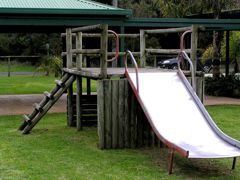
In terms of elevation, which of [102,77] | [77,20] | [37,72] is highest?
[77,20]

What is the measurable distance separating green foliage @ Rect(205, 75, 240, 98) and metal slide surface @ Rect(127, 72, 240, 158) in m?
10.8

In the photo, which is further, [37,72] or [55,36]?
[55,36]

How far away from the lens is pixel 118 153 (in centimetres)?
877

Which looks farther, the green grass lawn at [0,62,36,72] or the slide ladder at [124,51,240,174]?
the green grass lawn at [0,62,36,72]

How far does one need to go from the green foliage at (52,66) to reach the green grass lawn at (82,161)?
1928 centimetres

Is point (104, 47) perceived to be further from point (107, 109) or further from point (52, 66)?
point (52, 66)

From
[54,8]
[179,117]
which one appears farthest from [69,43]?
[179,117]

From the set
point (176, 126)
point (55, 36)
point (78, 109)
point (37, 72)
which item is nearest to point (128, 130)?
point (176, 126)

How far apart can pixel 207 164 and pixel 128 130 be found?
5.80 feet

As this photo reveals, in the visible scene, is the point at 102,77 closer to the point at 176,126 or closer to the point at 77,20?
the point at 176,126

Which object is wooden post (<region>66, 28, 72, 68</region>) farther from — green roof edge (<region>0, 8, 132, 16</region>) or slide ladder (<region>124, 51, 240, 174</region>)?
green roof edge (<region>0, 8, 132, 16</region>)

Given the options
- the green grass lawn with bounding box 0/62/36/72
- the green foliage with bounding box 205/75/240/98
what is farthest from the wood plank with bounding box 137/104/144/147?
the green grass lawn with bounding box 0/62/36/72

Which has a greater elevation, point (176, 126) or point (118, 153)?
point (176, 126)

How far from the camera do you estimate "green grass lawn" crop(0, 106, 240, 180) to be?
7.30m
